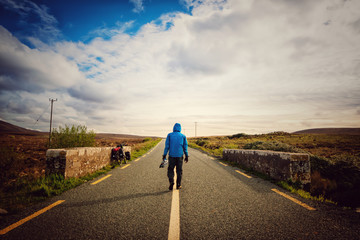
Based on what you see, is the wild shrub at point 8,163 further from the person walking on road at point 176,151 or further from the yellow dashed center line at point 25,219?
the person walking on road at point 176,151

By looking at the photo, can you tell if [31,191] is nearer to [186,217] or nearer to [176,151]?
[176,151]

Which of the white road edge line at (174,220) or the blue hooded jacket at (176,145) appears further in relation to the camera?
the blue hooded jacket at (176,145)

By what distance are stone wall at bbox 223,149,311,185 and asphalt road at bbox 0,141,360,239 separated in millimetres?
1033

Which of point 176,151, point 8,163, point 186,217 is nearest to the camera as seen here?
point 186,217

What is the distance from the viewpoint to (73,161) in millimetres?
5625

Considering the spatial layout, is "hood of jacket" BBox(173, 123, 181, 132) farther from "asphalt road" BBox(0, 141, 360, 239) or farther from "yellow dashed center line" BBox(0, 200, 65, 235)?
"yellow dashed center line" BBox(0, 200, 65, 235)

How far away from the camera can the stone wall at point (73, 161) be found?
17.2ft

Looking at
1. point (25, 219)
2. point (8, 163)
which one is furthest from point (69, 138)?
point (25, 219)

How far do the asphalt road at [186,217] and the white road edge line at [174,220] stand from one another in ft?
0.07

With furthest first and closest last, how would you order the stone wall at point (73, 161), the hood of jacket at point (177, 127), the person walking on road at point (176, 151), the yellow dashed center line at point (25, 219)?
the hood of jacket at point (177, 127), the stone wall at point (73, 161), the person walking on road at point (176, 151), the yellow dashed center line at point (25, 219)

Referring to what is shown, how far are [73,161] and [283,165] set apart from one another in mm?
7514

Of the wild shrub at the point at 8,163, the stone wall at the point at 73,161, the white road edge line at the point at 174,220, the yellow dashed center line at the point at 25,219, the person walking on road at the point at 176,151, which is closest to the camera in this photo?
the white road edge line at the point at 174,220

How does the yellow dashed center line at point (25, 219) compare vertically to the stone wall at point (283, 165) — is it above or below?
below

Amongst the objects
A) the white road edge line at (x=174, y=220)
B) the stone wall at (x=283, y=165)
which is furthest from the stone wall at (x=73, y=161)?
the stone wall at (x=283, y=165)
